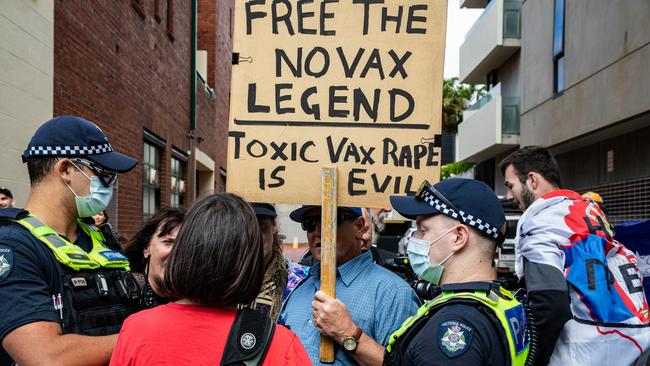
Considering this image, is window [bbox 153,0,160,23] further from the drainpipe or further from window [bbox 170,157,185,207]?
window [bbox 170,157,185,207]

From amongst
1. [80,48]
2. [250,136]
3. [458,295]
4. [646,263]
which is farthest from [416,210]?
[80,48]

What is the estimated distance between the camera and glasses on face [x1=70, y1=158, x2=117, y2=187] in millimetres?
2777

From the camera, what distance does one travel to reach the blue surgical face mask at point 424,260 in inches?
98.3

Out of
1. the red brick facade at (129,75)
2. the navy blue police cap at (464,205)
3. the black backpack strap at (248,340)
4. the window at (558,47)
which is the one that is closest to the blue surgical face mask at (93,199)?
the black backpack strap at (248,340)

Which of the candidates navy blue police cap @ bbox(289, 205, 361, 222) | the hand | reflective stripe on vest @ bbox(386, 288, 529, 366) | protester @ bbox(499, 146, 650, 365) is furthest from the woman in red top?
protester @ bbox(499, 146, 650, 365)

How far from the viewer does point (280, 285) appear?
145 inches

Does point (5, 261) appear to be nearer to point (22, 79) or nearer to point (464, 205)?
point (464, 205)

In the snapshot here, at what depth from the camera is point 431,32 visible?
292cm

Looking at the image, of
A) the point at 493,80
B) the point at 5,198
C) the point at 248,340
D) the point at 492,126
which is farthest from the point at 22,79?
the point at 493,80

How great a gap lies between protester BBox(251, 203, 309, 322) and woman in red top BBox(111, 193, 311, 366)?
5.24ft

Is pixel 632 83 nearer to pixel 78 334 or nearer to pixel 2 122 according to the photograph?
pixel 2 122

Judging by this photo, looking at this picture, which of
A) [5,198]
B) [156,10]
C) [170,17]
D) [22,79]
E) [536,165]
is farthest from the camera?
[170,17]

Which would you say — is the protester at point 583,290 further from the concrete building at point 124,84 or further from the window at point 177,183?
the window at point 177,183

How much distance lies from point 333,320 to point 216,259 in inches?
33.7
